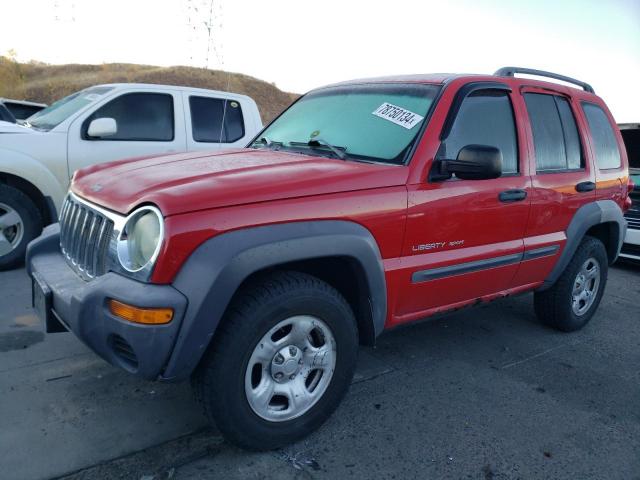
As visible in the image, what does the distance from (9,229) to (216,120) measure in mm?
2520

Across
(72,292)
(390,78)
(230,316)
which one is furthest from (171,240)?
(390,78)

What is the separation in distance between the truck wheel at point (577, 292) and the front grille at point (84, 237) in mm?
3314

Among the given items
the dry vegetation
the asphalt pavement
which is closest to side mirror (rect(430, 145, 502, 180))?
the asphalt pavement

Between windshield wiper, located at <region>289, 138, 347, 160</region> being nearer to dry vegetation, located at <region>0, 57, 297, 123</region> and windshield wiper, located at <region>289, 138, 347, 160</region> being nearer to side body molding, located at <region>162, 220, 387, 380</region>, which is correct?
side body molding, located at <region>162, 220, 387, 380</region>

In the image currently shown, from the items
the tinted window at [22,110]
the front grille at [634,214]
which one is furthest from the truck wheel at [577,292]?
the tinted window at [22,110]

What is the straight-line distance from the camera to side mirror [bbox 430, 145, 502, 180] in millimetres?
2783

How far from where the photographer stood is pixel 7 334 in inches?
141

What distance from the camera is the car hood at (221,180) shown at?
7.34ft

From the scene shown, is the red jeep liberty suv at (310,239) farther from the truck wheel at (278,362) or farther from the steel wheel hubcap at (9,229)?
the steel wheel hubcap at (9,229)

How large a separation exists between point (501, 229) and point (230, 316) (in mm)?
1841

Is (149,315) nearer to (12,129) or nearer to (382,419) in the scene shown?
(382,419)

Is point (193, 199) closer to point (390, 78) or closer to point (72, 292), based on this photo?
point (72, 292)

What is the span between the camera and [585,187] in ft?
12.9

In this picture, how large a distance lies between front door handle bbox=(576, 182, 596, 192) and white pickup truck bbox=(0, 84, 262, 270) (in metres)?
3.67
